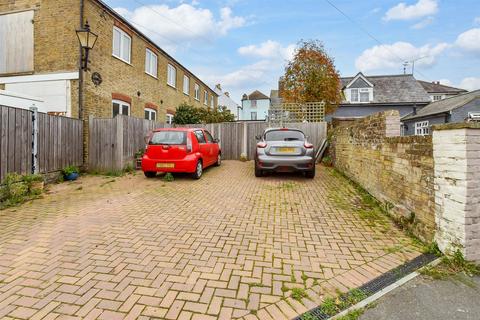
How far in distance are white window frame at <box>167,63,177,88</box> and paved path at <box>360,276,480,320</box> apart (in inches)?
643

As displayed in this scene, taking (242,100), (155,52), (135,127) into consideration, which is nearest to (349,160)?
(135,127)

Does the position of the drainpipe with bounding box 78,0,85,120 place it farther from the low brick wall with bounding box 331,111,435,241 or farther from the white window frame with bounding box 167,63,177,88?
the low brick wall with bounding box 331,111,435,241

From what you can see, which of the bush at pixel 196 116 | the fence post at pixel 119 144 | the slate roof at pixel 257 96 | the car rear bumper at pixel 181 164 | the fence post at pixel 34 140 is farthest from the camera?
the slate roof at pixel 257 96

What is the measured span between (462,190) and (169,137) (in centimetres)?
651

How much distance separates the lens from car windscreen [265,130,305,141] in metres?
7.52

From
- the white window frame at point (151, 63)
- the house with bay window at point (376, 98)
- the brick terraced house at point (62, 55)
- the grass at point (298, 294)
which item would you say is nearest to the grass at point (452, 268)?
the grass at point (298, 294)

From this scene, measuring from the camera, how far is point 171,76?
56.2 feet

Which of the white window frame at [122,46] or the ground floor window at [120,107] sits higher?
the white window frame at [122,46]

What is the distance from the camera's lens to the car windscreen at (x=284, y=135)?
7.52 metres

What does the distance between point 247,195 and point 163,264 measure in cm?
321

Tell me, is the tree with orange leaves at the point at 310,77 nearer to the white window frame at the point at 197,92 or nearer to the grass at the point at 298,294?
the white window frame at the point at 197,92

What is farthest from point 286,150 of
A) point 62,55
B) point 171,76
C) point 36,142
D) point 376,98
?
point 376,98

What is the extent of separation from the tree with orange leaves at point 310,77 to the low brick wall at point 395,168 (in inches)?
385

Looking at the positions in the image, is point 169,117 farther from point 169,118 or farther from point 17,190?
point 17,190
